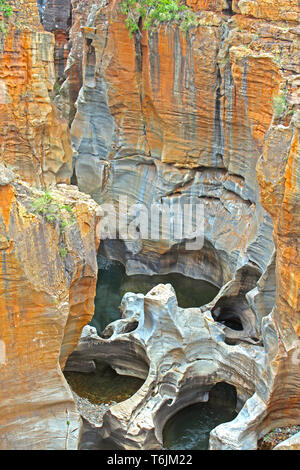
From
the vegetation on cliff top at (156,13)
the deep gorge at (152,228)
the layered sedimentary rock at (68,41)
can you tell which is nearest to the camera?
the deep gorge at (152,228)

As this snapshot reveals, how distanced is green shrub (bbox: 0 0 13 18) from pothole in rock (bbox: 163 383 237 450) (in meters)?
10.7

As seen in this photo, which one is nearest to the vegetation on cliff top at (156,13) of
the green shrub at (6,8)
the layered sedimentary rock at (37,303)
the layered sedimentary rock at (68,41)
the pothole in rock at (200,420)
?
the layered sedimentary rock at (68,41)

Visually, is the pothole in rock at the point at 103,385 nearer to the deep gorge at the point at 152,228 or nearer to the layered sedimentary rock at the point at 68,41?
the deep gorge at the point at 152,228

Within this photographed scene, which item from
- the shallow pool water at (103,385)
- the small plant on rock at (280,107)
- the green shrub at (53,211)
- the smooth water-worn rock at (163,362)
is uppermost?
the small plant on rock at (280,107)

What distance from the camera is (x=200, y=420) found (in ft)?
42.9

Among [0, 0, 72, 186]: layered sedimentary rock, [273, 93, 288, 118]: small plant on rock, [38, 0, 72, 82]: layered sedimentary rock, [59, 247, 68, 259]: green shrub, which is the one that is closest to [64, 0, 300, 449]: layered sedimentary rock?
[273, 93, 288, 118]: small plant on rock

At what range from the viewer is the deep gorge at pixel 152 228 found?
9508mm

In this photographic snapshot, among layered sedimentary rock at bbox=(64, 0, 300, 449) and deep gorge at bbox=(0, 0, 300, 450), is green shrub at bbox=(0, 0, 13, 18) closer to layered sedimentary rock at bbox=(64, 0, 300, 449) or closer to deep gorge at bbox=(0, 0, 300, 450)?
deep gorge at bbox=(0, 0, 300, 450)

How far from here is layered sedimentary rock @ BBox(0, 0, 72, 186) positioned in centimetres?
1507

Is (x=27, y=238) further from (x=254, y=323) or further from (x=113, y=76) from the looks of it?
(x=113, y=76)

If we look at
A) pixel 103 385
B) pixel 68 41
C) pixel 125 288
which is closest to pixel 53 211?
pixel 103 385

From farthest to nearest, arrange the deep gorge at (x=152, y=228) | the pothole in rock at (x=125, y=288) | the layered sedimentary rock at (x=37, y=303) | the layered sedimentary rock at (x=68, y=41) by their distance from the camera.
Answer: the layered sedimentary rock at (x=68, y=41) < the pothole in rock at (x=125, y=288) < the deep gorge at (x=152, y=228) < the layered sedimentary rock at (x=37, y=303)

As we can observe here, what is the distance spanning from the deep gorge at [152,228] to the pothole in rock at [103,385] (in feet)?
0.24

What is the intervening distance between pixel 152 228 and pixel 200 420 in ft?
26.1
